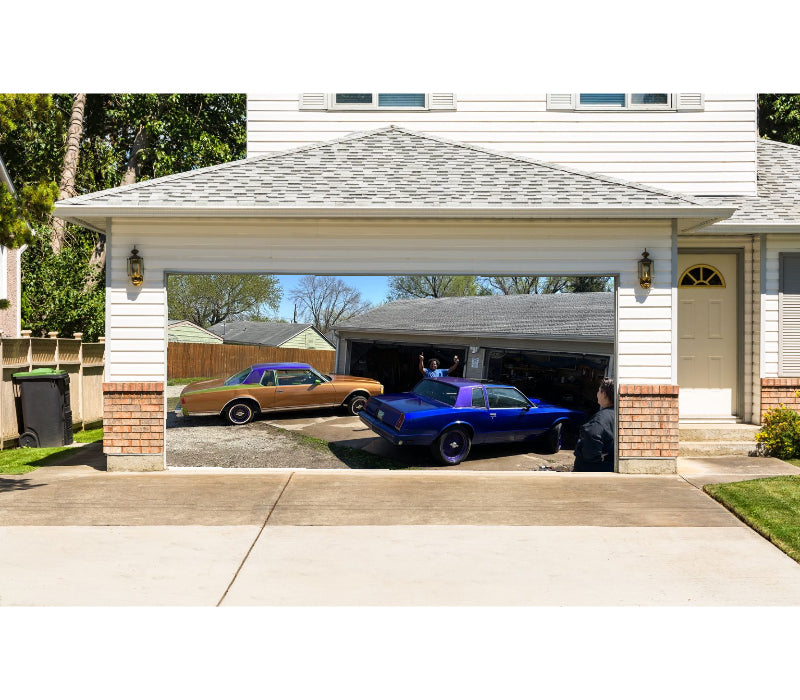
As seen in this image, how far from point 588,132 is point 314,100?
15.0 feet

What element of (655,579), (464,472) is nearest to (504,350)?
(464,472)

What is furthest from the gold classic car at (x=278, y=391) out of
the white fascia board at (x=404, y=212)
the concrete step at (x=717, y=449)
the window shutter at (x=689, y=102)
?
the window shutter at (x=689, y=102)

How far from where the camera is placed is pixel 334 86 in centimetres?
903

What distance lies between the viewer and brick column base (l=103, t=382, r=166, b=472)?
28.5 feet

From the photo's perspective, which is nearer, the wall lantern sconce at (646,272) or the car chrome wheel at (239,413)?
the wall lantern sconce at (646,272)

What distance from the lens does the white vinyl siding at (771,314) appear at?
10000 millimetres

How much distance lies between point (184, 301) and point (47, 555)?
4610 mm

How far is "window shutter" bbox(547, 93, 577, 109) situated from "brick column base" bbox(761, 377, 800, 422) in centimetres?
528

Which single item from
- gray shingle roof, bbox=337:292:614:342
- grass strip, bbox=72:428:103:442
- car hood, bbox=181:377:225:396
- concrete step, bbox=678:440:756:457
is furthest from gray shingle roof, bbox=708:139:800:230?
grass strip, bbox=72:428:103:442

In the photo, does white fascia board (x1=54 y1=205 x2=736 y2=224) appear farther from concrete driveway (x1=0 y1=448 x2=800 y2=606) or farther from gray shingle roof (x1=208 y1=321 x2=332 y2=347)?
concrete driveway (x1=0 y1=448 x2=800 y2=606)

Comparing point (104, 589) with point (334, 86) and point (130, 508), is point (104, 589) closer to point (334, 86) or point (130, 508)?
point (130, 508)

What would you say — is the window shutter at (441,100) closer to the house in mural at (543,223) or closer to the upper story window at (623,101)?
the house in mural at (543,223)

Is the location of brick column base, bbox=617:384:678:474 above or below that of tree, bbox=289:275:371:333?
below

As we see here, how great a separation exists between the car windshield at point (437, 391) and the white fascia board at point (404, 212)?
2411 millimetres
